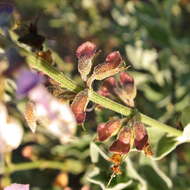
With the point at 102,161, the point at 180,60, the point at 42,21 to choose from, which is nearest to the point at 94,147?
the point at 102,161

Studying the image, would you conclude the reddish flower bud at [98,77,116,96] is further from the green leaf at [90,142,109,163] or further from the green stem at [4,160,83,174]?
the green stem at [4,160,83,174]

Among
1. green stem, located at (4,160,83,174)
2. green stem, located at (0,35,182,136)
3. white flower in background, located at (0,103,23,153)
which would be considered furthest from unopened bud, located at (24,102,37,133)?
green stem, located at (4,160,83,174)

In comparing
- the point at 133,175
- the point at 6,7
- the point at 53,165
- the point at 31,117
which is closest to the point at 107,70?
the point at 31,117

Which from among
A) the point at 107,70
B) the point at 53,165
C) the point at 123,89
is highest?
the point at 107,70

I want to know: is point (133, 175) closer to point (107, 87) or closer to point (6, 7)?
point (107, 87)

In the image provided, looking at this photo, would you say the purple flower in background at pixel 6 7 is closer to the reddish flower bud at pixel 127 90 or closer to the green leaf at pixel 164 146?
the reddish flower bud at pixel 127 90

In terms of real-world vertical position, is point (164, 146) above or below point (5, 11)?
→ below

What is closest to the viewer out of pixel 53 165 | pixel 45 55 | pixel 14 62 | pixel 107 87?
pixel 45 55
